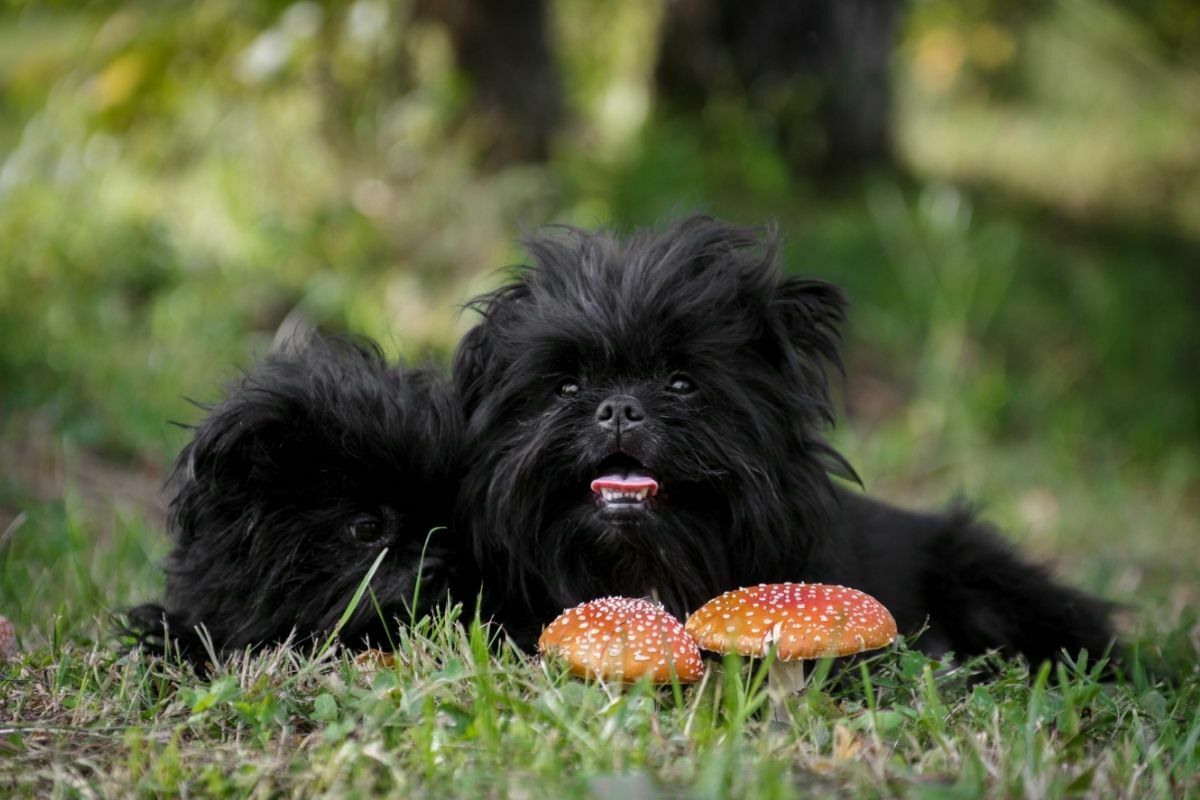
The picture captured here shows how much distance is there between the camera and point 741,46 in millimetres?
11117

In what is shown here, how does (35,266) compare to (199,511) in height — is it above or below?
above

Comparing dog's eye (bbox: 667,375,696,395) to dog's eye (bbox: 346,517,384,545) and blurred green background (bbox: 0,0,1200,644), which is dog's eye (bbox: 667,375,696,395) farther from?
blurred green background (bbox: 0,0,1200,644)

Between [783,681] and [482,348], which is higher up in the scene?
[482,348]

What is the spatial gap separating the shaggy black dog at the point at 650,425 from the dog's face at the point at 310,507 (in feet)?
0.51

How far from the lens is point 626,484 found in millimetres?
3439

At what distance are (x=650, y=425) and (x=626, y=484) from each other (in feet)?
0.57

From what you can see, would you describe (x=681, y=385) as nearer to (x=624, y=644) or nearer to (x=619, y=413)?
(x=619, y=413)

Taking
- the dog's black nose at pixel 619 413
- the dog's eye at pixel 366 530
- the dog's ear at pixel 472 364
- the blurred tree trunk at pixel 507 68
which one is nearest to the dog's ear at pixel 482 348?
the dog's ear at pixel 472 364

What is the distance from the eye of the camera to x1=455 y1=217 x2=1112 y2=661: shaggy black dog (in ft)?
11.4

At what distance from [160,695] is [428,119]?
5.87 meters

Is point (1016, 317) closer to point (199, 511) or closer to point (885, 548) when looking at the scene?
point (885, 548)

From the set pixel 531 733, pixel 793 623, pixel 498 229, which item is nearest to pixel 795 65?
pixel 498 229

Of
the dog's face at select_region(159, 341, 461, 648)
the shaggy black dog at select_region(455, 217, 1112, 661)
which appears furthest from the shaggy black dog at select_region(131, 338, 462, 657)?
the shaggy black dog at select_region(455, 217, 1112, 661)

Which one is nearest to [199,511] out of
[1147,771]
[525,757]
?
[525,757]
